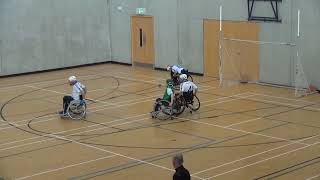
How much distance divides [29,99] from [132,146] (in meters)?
7.95

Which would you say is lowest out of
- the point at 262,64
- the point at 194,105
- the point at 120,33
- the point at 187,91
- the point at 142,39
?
the point at 194,105

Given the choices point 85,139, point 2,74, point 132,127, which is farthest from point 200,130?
point 2,74

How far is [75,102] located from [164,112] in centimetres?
271

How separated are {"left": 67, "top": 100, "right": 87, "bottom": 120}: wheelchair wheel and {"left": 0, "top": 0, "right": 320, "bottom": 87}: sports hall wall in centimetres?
843

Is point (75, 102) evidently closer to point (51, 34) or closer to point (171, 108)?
point (171, 108)

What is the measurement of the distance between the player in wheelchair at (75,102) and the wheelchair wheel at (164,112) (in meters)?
2.25

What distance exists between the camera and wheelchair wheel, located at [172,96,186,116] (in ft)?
57.3

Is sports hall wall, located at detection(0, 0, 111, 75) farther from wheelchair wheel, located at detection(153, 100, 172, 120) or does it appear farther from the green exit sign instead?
wheelchair wheel, located at detection(153, 100, 172, 120)

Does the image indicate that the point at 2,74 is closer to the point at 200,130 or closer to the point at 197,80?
the point at 197,80

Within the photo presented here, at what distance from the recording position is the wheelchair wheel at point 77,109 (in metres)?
17.5

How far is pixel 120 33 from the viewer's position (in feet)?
97.1

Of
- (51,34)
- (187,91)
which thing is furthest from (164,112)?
(51,34)

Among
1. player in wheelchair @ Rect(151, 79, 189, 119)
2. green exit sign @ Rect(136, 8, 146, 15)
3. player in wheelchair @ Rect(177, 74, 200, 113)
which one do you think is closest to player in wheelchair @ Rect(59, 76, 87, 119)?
player in wheelchair @ Rect(151, 79, 189, 119)

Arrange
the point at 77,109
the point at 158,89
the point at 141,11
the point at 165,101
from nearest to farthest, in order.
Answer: the point at 165,101
the point at 77,109
the point at 158,89
the point at 141,11
